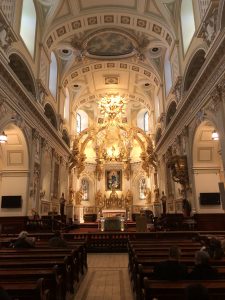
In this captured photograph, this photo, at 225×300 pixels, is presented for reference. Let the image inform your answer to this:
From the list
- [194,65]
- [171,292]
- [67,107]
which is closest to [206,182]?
[194,65]

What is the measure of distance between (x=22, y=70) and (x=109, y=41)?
8009 mm

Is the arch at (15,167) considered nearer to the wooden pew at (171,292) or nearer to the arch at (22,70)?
the arch at (22,70)

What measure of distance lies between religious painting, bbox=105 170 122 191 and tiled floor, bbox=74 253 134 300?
67.7ft

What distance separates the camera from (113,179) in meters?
30.5

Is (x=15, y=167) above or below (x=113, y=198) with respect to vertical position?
above

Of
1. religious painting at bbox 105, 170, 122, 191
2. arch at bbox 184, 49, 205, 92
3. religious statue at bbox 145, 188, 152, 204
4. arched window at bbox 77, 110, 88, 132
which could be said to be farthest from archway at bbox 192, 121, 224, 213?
arched window at bbox 77, 110, 88, 132

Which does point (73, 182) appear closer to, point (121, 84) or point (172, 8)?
point (121, 84)

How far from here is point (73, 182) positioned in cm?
2717

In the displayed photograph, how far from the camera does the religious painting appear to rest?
30.1m

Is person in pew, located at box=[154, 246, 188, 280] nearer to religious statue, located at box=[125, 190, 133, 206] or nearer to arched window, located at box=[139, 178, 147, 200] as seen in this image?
religious statue, located at box=[125, 190, 133, 206]

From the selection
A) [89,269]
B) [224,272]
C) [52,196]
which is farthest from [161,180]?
[224,272]

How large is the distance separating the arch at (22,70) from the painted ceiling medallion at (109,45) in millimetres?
6713

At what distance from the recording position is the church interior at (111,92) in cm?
1125

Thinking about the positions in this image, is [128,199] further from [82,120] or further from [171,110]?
[171,110]
